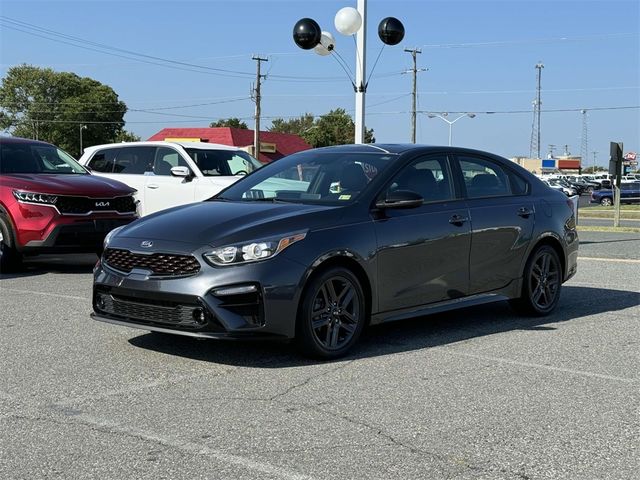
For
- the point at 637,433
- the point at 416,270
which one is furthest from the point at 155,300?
the point at 637,433

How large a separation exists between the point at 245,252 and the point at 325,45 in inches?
400

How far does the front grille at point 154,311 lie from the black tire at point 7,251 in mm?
4892

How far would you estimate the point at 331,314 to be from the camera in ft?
19.5

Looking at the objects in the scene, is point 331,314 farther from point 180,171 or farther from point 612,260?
point 612,260

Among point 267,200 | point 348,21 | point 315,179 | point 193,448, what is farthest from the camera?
point 348,21

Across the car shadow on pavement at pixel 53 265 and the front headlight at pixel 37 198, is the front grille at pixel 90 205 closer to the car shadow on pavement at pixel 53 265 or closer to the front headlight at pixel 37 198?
the front headlight at pixel 37 198

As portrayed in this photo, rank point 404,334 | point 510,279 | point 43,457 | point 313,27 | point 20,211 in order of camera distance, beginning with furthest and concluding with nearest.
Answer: point 313,27, point 20,211, point 510,279, point 404,334, point 43,457

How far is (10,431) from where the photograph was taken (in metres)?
4.31

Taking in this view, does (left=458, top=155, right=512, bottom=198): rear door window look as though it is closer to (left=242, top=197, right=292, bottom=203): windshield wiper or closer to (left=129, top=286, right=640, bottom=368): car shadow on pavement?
(left=129, top=286, right=640, bottom=368): car shadow on pavement

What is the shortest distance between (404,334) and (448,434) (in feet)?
8.72

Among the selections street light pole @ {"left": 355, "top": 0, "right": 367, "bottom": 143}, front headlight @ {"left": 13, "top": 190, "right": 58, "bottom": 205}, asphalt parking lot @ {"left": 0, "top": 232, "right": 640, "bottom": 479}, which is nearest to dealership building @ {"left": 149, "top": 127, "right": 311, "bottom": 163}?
street light pole @ {"left": 355, "top": 0, "right": 367, "bottom": 143}

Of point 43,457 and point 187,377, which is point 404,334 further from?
point 43,457

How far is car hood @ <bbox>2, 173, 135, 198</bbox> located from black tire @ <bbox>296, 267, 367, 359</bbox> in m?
5.61

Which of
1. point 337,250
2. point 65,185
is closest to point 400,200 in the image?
point 337,250
